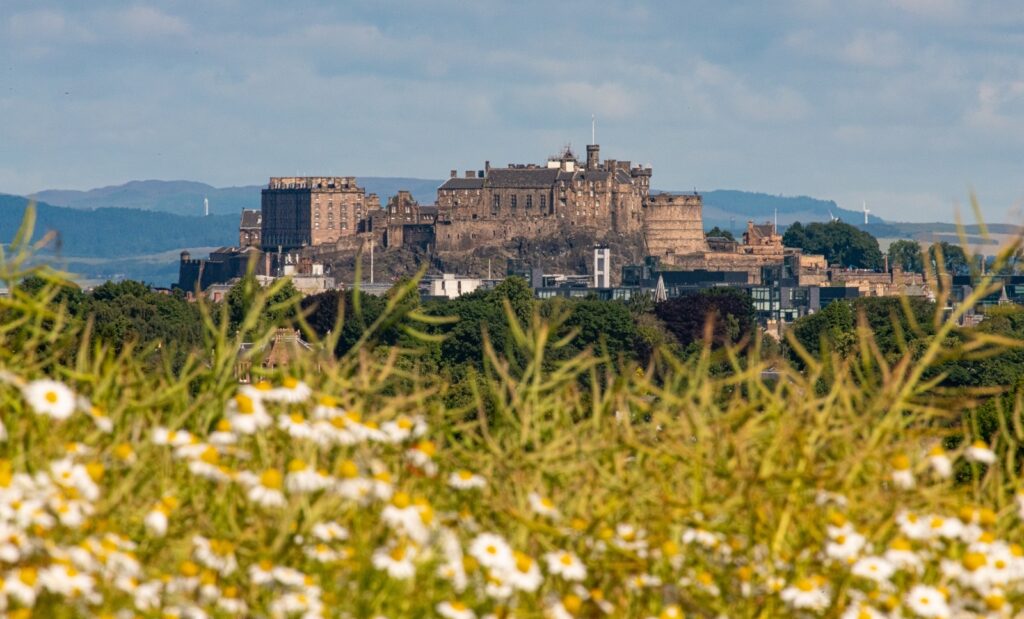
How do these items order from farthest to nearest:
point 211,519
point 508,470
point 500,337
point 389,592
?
point 500,337 → point 508,470 → point 211,519 → point 389,592

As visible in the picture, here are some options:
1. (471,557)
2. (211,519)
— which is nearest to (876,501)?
(471,557)

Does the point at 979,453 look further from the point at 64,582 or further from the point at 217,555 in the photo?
the point at 64,582

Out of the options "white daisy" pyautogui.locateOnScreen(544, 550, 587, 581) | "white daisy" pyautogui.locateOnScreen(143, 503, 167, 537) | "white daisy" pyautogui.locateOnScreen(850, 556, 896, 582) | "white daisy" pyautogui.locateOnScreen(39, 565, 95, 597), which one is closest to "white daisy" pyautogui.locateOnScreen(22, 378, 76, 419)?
"white daisy" pyautogui.locateOnScreen(143, 503, 167, 537)

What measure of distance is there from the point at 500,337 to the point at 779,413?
12170cm

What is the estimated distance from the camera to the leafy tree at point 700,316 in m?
152

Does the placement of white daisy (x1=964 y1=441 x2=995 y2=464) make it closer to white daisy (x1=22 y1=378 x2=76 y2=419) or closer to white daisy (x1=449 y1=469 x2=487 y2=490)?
white daisy (x1=449 y1=469 x2=487 y2=490)

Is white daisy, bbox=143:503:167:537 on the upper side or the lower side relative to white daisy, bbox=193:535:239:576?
upper

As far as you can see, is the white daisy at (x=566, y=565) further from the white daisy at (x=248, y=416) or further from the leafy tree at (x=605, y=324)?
the leafy tree at (x=605, y=324)

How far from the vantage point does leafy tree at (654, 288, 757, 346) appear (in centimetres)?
15175

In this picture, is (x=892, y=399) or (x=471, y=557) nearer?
(x=471, y=557)

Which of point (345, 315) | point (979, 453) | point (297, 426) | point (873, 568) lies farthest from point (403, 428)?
point (345, 315)

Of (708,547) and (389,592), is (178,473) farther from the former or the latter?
(708,547)

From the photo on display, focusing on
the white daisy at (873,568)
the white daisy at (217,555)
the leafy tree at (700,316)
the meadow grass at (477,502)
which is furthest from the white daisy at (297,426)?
the leafy tree at (700,316)

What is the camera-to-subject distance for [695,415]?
10055 mm
